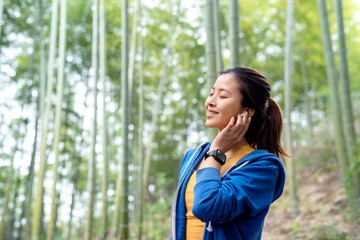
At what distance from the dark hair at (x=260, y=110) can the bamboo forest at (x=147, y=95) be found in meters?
1.72

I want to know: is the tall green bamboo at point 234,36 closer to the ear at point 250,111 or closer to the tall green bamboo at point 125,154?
the ear at point 250,111

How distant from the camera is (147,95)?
10.6 meters

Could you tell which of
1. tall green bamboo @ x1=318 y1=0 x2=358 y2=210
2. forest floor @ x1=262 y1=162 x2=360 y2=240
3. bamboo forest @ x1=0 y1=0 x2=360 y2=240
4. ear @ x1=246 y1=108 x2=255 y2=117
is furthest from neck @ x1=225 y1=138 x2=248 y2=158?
tall green bamboo @ x1=318 y1=0 x2=358 y2=210

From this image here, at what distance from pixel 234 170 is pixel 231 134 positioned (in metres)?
0.12

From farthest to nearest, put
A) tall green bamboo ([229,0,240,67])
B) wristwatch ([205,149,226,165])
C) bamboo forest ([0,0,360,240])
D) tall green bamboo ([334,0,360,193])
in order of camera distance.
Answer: bamboo forest ([0,0,360,240])
tall green bamboo ([334,0,360,193])
tall green bamboo ([229,0,240,67])
wristwatch ([205,149,226,165])

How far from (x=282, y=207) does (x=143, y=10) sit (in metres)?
4.85

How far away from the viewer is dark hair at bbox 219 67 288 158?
1106 millimetres

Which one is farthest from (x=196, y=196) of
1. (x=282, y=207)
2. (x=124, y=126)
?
(x=282, y=207)

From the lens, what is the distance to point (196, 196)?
3.12 ft

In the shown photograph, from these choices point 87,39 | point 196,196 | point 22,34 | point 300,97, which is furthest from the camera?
point 300,97

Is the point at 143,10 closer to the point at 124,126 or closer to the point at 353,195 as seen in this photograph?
the point at 124,126

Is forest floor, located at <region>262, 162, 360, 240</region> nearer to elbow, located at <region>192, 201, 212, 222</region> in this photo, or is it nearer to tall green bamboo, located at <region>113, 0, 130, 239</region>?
tall green bamboo, located at <region>113, 0, 130, 239</region>

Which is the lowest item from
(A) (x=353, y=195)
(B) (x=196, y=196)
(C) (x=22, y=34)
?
(A) (x=353, y=195)

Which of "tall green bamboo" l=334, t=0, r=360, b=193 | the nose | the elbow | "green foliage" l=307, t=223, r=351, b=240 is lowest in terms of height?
"green foliage" l=307, t=223, r=351, b=240
